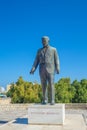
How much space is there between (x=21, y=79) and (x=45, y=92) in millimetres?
27271

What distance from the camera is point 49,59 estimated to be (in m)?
10.8

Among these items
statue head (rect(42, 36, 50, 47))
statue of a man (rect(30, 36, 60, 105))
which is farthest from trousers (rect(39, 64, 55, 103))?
statue head (rect(42, 36, 50, 47))

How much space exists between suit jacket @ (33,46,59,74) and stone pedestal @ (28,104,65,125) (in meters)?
1.28

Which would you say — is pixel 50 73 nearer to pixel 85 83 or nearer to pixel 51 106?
pixel 51 106

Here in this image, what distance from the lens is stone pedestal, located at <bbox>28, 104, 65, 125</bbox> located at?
10219 millimetres

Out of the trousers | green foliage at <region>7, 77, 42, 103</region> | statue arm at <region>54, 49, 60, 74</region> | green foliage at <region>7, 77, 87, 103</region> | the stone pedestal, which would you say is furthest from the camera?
green foliage at <region>7, 77, 42, 103</region>

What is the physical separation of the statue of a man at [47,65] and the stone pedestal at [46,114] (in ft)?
1.49

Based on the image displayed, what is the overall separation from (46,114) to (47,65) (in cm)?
167

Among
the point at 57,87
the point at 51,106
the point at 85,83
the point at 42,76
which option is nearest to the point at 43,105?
the point at 51,106

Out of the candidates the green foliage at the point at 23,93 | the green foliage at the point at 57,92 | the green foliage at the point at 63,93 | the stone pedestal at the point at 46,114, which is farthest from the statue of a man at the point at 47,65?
the green foliage at the point at 23,93

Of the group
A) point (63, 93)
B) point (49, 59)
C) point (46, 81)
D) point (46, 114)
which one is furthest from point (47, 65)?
point (63, 93)

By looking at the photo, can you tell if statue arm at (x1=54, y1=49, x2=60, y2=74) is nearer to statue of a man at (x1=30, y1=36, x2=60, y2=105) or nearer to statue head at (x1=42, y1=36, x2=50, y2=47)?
statue of a man at (x1=30, y1=36, x2=60, y2=105)

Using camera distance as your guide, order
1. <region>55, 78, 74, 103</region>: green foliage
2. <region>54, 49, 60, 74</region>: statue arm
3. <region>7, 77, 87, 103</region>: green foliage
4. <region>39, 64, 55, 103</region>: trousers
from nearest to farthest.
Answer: <region>39, 64, 55, 103</region>: trousers < <region>54, 49, 60, 74</region>: statue arm < <region>55, 78, 74, 103</region>: green foliage < <region>7, 77, 87, 103</region>: green foliage

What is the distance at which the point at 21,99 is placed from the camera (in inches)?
1439
